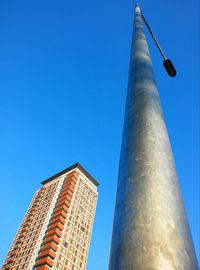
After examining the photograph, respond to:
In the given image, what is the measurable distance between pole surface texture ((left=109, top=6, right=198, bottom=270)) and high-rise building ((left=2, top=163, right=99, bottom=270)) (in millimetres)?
55314

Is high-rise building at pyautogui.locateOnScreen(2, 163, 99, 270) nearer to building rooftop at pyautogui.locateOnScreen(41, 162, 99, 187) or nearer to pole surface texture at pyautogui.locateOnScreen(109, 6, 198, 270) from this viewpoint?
building rooftop at pyautogui.locateOnScreen(41, 162, 99, 187)

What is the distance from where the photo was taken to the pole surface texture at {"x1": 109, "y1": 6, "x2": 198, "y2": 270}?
0.89m

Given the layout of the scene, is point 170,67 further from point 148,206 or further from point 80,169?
point 80,169

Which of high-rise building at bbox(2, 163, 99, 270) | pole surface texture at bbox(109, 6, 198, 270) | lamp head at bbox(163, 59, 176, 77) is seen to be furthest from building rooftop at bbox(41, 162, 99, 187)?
pole surface texture at bbox(109, 6, 198, 270)

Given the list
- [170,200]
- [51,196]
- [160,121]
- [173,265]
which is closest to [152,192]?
[170,200]

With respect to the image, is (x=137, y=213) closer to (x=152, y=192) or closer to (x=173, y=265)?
(x=152, y=192)

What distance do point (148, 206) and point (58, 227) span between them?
60.3m

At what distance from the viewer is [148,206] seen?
104 centimetres

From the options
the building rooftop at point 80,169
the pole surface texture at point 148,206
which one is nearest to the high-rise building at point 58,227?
the building rooftop at point 80,169

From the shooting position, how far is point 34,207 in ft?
236

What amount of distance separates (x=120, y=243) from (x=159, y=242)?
0.17 meters

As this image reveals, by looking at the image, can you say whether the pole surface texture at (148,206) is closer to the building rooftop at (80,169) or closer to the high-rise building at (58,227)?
the high-rise building at (58,227)

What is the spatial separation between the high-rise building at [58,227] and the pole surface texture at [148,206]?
55314 mm

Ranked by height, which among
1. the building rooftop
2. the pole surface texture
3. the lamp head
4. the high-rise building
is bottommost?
the pole surface texture
